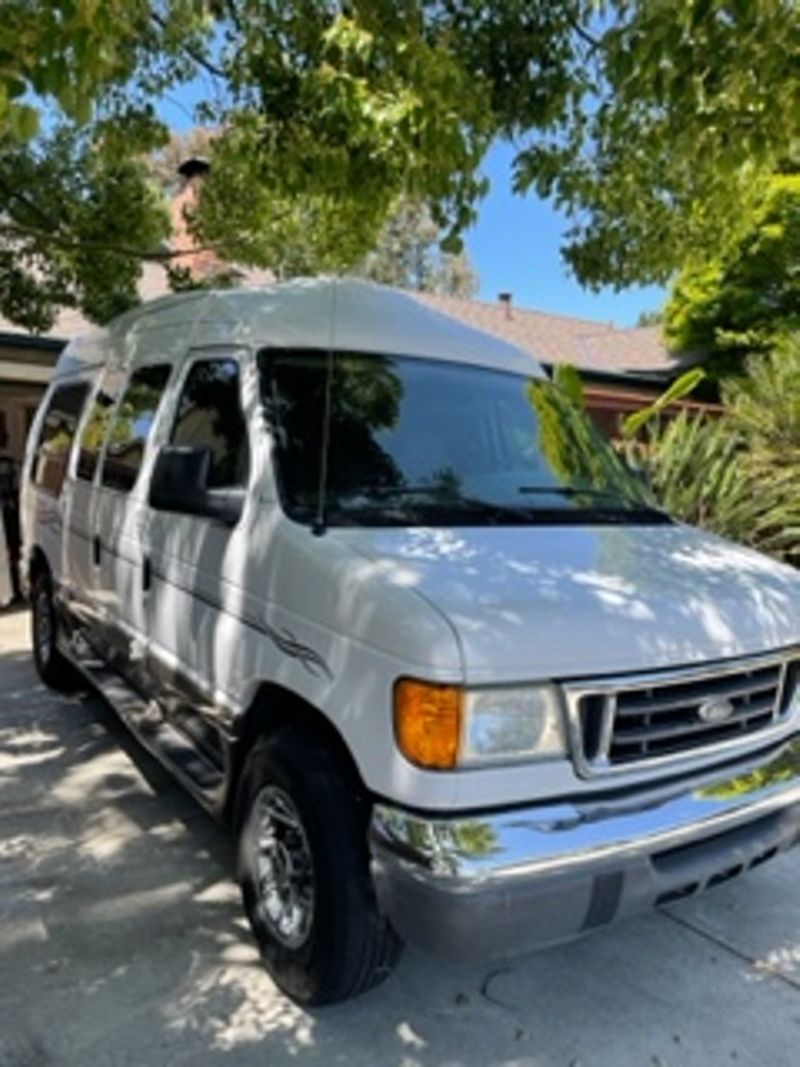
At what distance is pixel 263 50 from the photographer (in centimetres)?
500

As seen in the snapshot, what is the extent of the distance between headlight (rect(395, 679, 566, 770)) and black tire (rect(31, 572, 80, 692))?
14.3ft

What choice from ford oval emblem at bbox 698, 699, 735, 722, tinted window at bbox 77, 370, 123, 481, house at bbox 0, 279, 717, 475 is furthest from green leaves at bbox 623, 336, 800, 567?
ford oval emblem at bbox 698, 699, 735, 722

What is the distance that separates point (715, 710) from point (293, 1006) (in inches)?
67.1

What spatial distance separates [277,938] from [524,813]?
1.14m

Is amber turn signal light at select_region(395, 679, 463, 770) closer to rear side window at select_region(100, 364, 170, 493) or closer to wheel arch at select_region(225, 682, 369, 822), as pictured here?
wheel arch at select_region(225, 682, 369, 822)

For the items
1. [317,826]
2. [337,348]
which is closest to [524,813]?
[317,826]

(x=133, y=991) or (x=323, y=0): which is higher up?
(x=323, y=0)

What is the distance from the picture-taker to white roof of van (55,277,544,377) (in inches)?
154

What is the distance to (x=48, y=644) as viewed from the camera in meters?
6.57

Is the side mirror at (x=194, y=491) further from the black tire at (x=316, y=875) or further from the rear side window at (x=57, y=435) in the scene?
the rear side window at (x=57, y=435)

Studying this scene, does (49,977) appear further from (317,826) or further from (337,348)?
(337,348)

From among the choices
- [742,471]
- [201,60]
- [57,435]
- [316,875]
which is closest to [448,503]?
[316,875]

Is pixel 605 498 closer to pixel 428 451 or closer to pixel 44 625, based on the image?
pixel 428 451

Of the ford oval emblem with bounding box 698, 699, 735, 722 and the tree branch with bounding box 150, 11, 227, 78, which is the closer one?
the ford oval emblem with bounding box 698, 699, 735, 722
